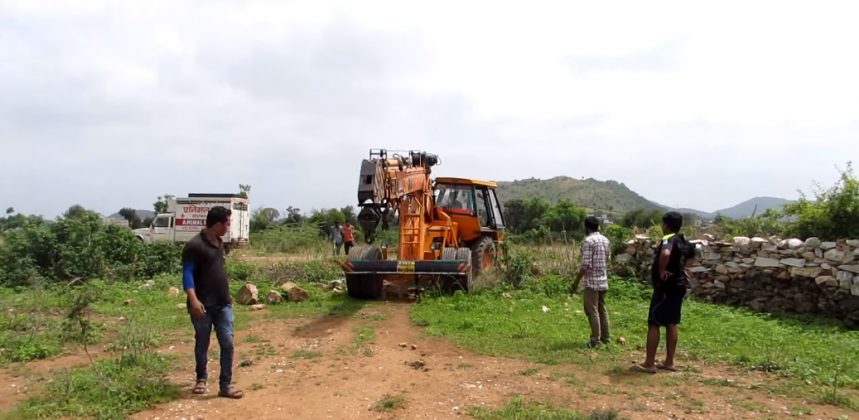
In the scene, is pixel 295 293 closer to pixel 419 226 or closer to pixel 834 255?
pixel 419 226

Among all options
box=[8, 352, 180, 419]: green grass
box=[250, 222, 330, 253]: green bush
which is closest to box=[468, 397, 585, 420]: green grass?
box=[8, 352, 180, 419]: green grass

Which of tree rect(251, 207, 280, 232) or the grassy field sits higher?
tree rect(251, 207, 280, 232)

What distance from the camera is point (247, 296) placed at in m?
11.3

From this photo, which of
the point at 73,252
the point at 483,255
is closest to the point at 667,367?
the point at 483,255

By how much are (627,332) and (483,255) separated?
16.4 ft

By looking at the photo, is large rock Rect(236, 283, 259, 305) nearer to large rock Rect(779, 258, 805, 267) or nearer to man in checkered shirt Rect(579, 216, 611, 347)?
man in checkered shirt Rect(579, 216, 611, 347)

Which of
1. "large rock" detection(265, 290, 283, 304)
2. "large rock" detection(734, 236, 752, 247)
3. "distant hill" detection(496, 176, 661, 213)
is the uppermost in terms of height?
"distant hill" detection(496, 176, 661, 213)

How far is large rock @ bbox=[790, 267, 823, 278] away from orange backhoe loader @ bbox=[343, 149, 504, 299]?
5.54 metres

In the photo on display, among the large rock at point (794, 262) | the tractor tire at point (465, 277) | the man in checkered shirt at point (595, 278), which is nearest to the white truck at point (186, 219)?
the tractor tire at point (465, 277)

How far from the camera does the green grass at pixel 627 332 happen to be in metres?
6.83

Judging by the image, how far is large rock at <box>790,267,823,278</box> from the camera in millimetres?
10031

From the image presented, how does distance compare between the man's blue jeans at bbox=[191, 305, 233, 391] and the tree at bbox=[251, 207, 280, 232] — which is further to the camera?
the tree at bbox=[251, 207, 280, 232]

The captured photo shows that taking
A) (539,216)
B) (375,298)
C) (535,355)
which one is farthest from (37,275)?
(539,216)

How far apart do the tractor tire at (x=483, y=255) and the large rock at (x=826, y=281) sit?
5970mm
